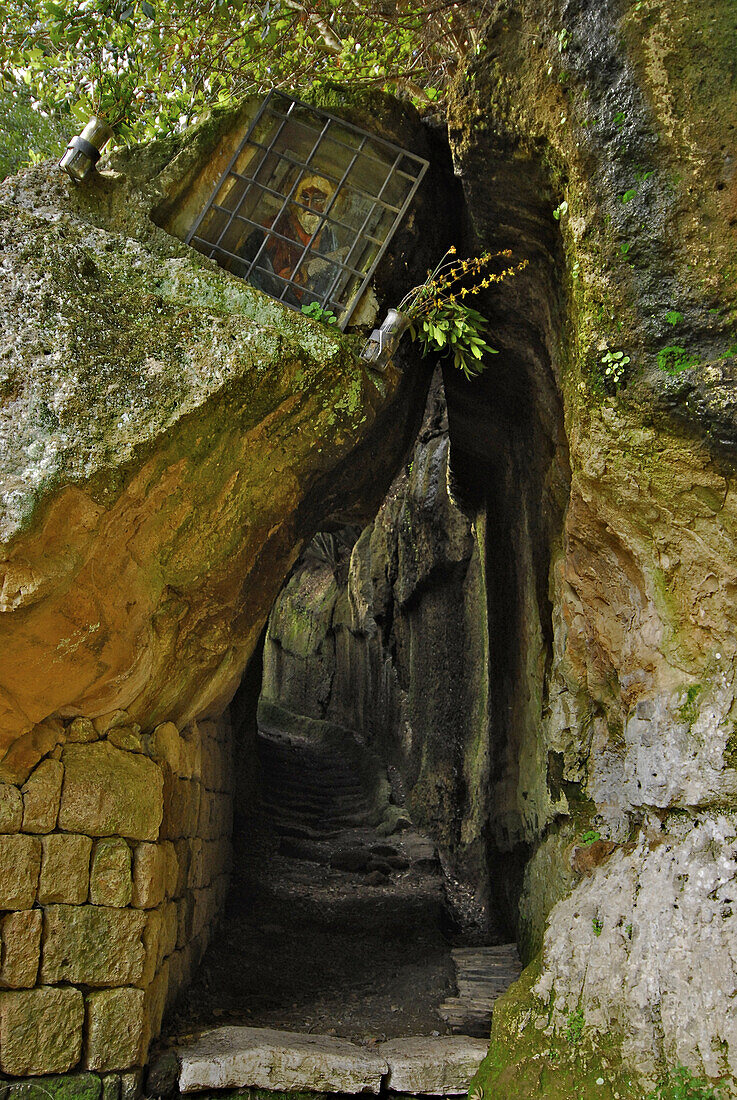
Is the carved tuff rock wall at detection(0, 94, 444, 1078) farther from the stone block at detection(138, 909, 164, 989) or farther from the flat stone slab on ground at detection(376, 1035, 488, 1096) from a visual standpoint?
the flat stone slab on ground at detection(376, 1035, 488, 1096)

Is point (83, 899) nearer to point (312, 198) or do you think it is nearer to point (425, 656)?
point (312, 198)

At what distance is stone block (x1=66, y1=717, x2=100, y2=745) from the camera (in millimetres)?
3322

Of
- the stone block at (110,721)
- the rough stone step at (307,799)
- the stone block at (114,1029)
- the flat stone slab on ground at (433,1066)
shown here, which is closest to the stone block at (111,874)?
the stone block at (114,1029)

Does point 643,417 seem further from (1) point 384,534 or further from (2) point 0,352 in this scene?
(1) point 384,534

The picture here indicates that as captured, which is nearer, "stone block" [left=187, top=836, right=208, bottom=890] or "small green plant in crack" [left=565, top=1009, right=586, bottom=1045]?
"small green plant in crack" [left=565, top=1009, right=586, bottom=1045]

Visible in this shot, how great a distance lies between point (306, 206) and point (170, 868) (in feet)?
11.5

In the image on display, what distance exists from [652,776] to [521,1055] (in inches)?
45.7

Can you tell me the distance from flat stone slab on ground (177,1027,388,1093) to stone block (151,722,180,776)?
4.32 ft

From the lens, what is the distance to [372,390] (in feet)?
12.5

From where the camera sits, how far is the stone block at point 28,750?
3.12 meters

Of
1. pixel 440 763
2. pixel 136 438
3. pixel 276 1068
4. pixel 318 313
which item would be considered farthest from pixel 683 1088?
pixel 440 763

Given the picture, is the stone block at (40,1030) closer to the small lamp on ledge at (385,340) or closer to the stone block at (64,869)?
the stone block at (64,869)

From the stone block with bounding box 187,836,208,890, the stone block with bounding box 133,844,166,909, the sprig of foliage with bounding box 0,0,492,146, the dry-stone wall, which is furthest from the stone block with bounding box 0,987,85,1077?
the sprig of foliage with bounding box 0,0,492,146

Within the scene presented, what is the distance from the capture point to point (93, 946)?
3201mm
